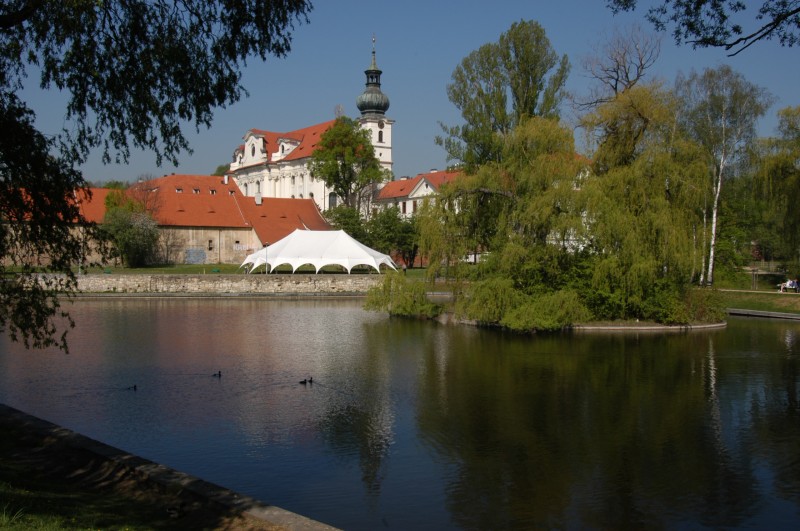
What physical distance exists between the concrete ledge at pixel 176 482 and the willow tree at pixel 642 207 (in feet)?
66.3

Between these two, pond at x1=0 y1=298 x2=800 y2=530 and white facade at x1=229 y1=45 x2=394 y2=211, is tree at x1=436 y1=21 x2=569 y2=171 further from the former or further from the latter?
white facade at x1=229 y1=45 x2=394 y2=211

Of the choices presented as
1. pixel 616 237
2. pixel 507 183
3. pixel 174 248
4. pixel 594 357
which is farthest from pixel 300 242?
pixel 594 357

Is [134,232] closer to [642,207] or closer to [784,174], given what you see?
[642,207]

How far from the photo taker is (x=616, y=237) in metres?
26.9

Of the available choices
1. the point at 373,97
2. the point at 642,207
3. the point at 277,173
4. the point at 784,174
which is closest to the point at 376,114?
the point at 373,97

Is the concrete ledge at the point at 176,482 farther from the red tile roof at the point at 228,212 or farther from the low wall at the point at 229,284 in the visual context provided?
Answer: the red tile roof at the point at 228,212

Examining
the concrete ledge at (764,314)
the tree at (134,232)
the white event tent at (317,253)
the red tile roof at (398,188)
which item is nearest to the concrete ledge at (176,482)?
the concrete ledge at (764,314)

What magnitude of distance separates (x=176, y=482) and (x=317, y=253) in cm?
3961

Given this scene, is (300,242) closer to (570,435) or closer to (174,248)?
(174,248)

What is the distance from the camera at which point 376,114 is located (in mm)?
90375

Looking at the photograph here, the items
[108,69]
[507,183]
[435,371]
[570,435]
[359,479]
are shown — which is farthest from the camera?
[507,183]

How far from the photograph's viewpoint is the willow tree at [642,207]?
26859mm

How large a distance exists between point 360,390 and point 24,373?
773cm

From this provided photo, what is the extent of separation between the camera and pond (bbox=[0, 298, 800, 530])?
9.91 m
